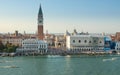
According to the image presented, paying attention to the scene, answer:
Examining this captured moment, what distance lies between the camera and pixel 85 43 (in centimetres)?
2955

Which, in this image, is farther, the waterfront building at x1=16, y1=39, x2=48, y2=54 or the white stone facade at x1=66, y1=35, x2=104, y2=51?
the white stone facade at x1=66, y1=35, x2=104, y2=51

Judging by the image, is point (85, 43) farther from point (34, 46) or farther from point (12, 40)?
point (12, 40)

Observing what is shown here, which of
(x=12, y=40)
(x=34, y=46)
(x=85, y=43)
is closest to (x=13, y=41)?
(x=12, y=40)

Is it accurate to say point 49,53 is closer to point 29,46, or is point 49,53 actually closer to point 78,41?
point 29,46

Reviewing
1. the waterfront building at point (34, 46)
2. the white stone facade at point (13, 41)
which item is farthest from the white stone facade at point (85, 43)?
the white stone facade at point (13, 41)

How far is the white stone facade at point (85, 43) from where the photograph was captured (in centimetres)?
2945

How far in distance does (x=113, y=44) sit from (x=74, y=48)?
9.83 feet

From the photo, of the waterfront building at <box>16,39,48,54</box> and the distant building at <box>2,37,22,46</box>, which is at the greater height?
the distant building at <box>2,37,22,46</box>

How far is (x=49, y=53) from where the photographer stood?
86.7ft

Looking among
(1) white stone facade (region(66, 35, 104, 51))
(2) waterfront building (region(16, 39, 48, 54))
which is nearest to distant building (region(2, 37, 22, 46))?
(2) waterfront building (region(16, 39, 48, 54))

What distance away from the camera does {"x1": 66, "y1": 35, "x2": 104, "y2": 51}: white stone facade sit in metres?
29.5

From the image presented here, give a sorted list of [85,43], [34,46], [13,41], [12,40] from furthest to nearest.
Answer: [12,40]
[13,41]
[85,43]
[34,46]

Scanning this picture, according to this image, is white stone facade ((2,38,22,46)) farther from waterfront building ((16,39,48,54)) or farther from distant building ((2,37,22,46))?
waterfront building ((16,39,48,54))

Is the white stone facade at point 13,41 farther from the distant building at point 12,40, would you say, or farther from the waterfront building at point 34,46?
the waterfront building at point 34,46
